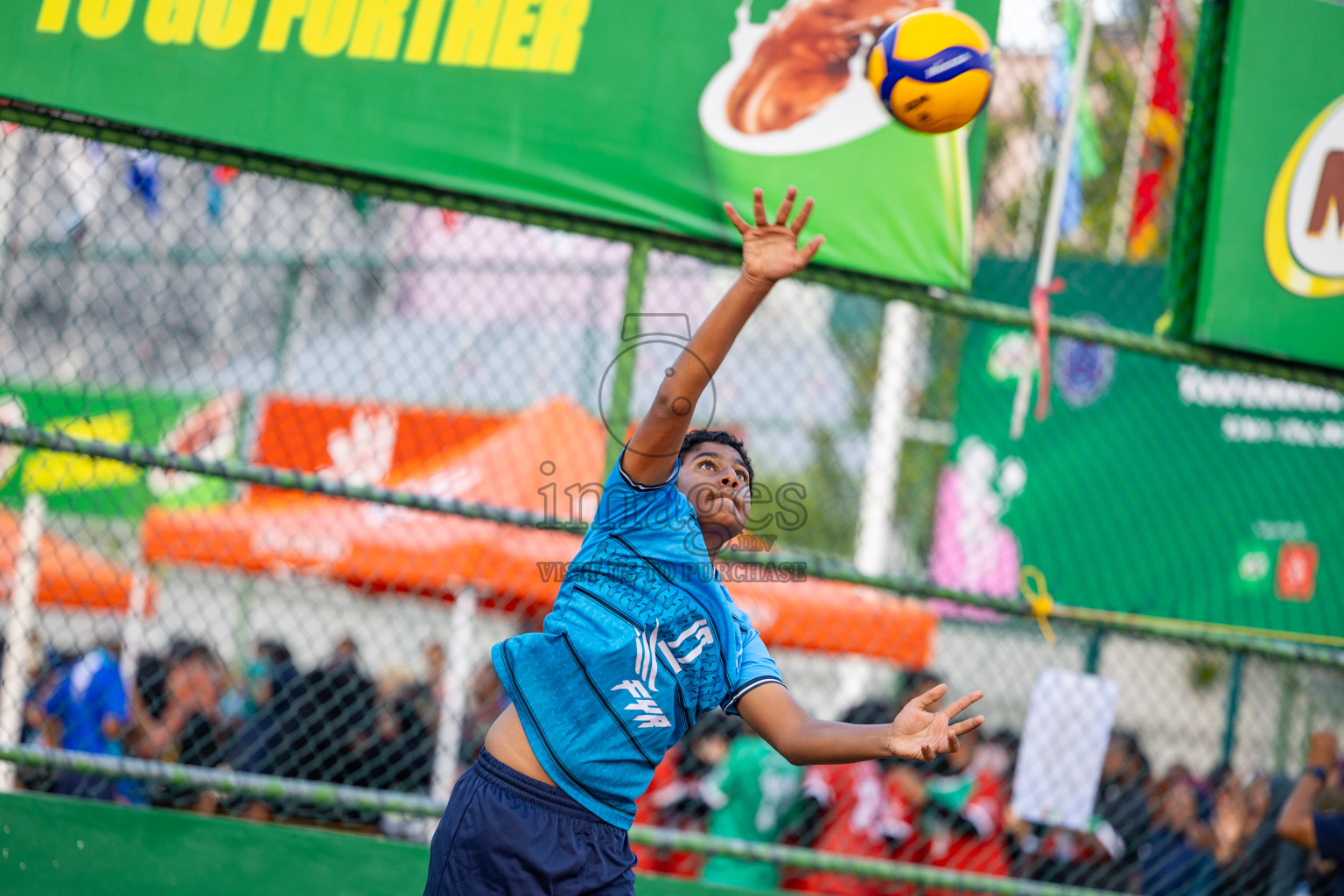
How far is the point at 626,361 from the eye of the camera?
4023mm

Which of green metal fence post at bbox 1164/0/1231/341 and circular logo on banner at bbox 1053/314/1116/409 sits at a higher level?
green metal fence post at bbox 1164/0/1231/341

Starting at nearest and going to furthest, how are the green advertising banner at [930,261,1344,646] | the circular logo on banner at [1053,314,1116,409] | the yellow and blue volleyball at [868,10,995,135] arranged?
the yellow and blue volleyball at [868,10,995,135] < the green advertising banner at [930,261,1344,646] < the circular logo on banner at [1053,314,1116,409]

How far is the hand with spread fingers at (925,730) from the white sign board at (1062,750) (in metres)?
2.24

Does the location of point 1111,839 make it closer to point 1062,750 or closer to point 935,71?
point 1062,750

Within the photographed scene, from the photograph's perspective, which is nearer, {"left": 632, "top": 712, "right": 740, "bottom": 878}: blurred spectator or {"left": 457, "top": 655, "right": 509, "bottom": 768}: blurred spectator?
{"left": 632, "top": 712, "right": 740, "bottom": 878}: blurred spectator

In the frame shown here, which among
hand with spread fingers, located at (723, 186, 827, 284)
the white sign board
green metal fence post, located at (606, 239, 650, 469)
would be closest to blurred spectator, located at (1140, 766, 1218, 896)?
the white sign board

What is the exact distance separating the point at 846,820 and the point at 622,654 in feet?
12.2

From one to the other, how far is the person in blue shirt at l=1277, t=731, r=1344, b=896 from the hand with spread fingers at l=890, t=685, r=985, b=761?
265 centimetres

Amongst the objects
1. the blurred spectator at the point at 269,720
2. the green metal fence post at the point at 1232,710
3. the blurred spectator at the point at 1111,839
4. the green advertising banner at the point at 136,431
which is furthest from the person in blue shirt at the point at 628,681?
the green advertising banner at the point at 136,431

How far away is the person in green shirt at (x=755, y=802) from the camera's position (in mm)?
5977

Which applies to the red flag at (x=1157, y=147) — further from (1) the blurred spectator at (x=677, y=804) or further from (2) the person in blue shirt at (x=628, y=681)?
(2) the person in blue shirt at (x=628, y=681)

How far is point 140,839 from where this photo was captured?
12.5 feet

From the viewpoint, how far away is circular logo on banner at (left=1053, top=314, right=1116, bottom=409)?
6684 millimetres

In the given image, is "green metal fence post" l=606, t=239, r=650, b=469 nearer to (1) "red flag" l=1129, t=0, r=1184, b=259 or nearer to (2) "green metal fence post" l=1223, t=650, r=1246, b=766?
(2) "green metal fence post" l=1223, t=650, r=1246, b=766
